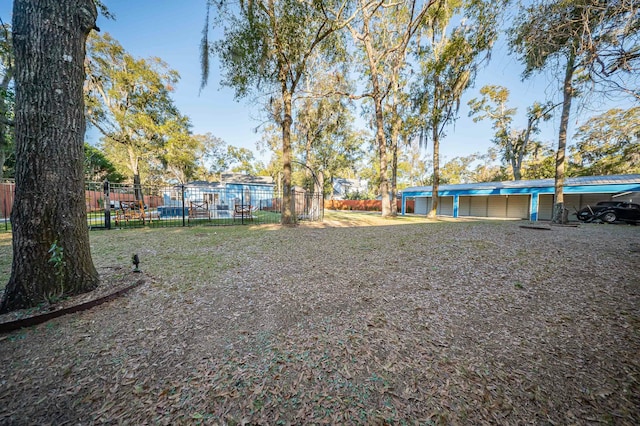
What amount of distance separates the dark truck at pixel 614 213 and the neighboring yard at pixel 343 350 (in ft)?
41.8

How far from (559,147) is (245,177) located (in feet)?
80.7

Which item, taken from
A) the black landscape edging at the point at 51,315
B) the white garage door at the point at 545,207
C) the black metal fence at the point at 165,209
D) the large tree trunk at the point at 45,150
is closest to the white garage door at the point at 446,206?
the white garage door at the point at 545,207

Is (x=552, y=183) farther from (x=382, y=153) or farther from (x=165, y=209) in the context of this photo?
(x=165, y=209)

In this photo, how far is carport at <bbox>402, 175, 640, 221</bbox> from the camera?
13.5m

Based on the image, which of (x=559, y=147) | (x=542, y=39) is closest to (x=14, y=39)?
(x=542, y=39)

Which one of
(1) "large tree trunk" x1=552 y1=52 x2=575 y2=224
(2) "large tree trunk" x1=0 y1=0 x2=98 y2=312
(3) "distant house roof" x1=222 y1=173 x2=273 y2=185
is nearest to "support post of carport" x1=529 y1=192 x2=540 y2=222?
(1) "large tree trunk" x1=552 y1=52 x2=575 y2=224

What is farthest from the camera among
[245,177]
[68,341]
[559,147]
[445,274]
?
[245,177]

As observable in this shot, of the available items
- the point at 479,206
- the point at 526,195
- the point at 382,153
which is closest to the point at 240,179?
the point at 382,153

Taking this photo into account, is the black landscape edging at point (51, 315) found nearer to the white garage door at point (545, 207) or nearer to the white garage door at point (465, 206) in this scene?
the white garage door at point (545, 207)

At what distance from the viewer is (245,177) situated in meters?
25.4

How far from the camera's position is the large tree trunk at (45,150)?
2.44 meters

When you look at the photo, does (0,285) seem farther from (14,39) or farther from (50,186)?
(14,39)

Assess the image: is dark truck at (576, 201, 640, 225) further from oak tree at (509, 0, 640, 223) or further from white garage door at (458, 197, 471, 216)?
oak tree at (509, 0, 640, 223)

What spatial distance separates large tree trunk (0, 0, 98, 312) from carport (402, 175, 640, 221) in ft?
72.6
